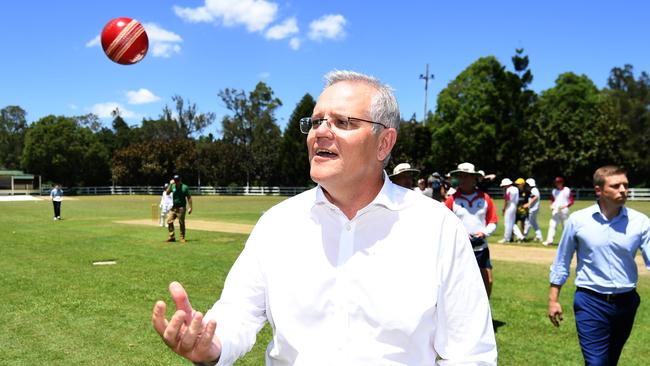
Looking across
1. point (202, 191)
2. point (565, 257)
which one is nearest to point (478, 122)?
point (202, 191)

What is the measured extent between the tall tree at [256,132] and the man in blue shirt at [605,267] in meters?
65.0

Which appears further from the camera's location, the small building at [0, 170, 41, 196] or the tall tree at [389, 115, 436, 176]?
the small building at [0, 170, 41, 196]

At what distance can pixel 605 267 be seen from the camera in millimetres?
4586

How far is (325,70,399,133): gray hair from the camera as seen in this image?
231 cm

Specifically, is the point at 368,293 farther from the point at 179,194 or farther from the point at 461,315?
the point at 179,194

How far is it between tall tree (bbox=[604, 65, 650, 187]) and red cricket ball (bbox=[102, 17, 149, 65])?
52.7 metres

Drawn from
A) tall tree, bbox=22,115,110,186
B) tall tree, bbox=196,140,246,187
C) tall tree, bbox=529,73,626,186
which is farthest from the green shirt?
tall tree, bbox=22,115,110,186

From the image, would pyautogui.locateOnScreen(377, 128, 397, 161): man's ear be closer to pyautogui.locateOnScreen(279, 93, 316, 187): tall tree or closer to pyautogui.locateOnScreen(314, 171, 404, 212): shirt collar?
pyautogui.locateOnScreen(314, 171, 404, 212): shirt collar

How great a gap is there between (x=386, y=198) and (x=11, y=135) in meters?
129

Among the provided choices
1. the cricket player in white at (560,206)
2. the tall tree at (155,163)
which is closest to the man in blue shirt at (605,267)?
the cricket player in white at (560,206)

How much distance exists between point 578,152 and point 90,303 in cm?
5139

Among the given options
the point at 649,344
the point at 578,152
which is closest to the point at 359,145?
the point at 649,344

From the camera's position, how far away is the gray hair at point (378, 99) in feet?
7.58

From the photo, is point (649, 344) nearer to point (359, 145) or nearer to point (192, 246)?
point (359, 145)
